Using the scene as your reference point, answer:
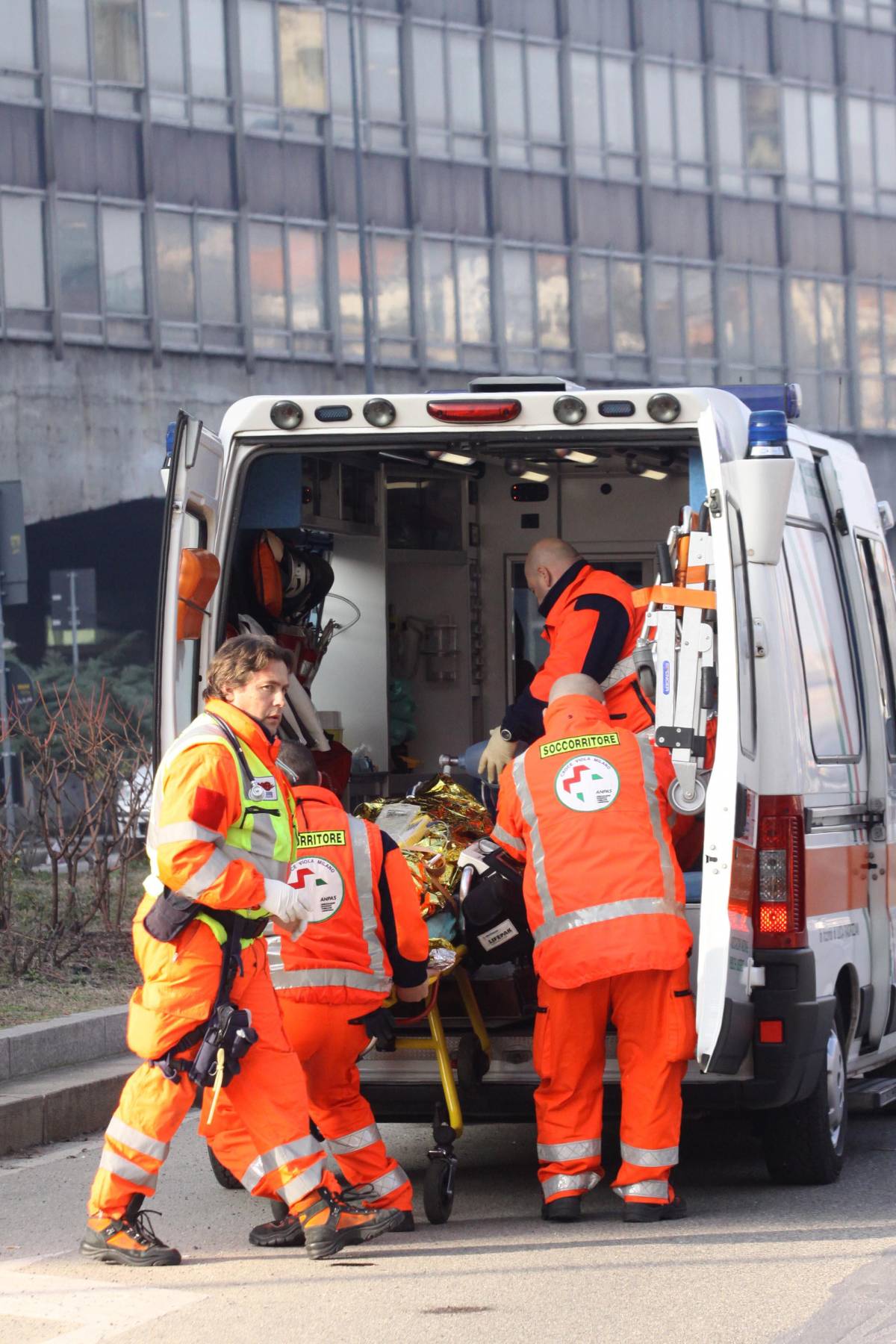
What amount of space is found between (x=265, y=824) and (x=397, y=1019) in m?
0.91

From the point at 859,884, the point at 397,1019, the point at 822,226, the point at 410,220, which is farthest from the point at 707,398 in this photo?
the point at 822,226

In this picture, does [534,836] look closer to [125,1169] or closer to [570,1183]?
[570,1183]

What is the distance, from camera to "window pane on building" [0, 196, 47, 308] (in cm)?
2812

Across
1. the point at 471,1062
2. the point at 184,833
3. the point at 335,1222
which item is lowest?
the point at 335,1222

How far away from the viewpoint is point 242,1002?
5625 mm

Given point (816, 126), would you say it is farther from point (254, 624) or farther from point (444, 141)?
point (254, 624)

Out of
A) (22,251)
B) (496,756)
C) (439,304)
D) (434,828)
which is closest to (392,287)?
(439,304)

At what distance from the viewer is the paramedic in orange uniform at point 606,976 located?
5980mm

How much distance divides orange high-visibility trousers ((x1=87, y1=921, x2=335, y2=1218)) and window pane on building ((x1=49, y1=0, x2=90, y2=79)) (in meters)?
25.1

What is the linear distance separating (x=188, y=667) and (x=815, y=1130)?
2516 mm

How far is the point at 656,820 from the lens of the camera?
243 inches

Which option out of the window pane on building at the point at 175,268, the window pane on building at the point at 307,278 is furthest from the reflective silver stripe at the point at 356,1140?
the window pane on building at the point at 307,278

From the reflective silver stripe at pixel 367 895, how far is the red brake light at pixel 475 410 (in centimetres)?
142

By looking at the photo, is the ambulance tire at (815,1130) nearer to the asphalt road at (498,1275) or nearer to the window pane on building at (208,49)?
the asphalt road at (498,1275)
